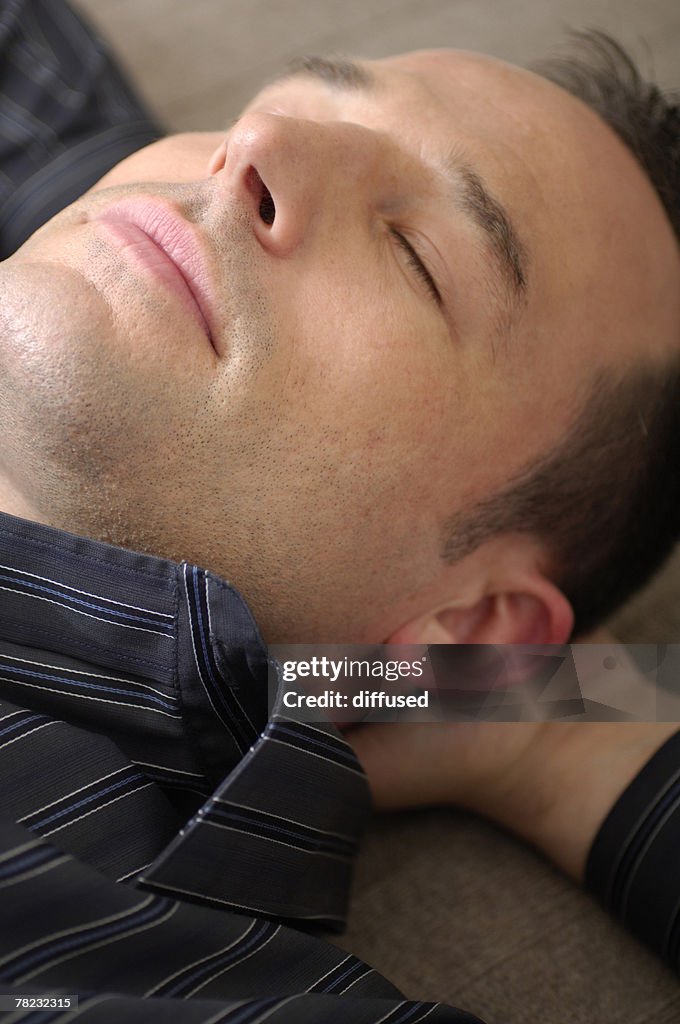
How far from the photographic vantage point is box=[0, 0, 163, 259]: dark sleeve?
1.26 meters

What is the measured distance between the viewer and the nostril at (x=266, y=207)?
2.69ft

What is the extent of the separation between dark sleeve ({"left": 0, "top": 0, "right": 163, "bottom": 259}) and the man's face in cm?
41

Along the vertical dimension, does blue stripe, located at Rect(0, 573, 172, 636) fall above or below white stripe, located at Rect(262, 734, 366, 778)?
above

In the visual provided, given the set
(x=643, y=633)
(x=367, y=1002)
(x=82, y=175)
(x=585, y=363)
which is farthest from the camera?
(x=82, y=175)

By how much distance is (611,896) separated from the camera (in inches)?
35.6

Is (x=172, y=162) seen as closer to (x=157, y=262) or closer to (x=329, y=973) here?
(x=157, y=262)

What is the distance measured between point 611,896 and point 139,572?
0.58 m

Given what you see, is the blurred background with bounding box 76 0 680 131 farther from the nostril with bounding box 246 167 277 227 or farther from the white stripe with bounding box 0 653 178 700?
the white stripe with bounding box 0 653 178 700

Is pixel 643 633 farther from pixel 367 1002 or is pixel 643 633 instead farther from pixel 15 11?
pixel 15 11

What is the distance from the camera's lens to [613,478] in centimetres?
96

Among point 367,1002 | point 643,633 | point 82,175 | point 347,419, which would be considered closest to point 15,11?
point 82,175

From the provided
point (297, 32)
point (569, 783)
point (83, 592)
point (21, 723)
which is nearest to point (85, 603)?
point (83, 592)

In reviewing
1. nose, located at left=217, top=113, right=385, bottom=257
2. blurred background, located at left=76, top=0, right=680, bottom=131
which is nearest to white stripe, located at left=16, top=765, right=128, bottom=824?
A: nose, located at left=217, top=113, right=385, bottom=257

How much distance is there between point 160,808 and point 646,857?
48cm
